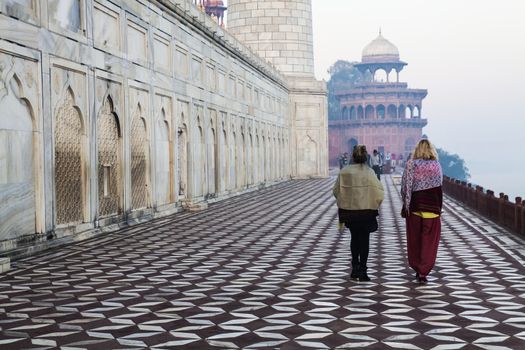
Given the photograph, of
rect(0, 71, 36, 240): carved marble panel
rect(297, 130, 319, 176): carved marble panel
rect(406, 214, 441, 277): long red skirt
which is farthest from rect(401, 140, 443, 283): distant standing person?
rect(297, 130, 319, 176): carved marble panel

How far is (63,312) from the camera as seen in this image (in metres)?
6.97

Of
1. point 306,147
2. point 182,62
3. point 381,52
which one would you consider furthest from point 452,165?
point 182,62

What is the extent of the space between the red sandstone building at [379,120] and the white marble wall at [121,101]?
49.8 metres

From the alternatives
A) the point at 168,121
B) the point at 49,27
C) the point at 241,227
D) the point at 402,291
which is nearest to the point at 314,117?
the point at 168,121

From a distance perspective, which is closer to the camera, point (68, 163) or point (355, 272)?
point (355, 272)

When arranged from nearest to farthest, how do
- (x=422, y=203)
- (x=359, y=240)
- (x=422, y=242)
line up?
1. (x=422, y=242)
2. (x=422, y=203)
3. (x=359, y=240)

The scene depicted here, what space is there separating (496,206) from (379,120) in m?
62.6

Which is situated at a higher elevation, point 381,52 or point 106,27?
point 381,52

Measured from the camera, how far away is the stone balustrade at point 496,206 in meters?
13.7

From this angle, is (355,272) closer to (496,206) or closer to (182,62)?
(496,206)

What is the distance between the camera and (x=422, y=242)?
8641 millimetres

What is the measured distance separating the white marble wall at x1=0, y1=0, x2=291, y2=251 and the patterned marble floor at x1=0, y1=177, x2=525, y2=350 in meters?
1.04

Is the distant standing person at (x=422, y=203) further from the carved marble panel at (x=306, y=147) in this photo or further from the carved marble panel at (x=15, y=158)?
the carved marble panel at (x=306, y=147)

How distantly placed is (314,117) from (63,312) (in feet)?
127
